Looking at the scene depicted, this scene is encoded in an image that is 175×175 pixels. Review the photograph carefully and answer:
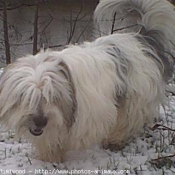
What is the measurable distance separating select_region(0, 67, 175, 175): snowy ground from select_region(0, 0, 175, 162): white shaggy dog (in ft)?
0.34

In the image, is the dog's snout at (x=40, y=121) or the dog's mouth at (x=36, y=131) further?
the dog's mouth at (x=36, y=131)

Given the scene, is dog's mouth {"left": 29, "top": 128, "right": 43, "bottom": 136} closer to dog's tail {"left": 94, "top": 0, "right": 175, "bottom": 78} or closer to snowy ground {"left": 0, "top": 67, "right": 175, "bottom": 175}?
snowy ground {"left": 0, "top": 67, "right": 175, "bottom": 175}

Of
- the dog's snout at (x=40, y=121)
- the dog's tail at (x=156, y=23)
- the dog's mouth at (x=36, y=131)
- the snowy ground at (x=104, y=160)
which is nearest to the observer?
the dog's snout at (x=40, y=121)

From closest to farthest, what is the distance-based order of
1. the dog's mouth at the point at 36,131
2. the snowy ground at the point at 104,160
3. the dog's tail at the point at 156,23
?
the dog's mouth at the point at 36,131, the snowy ground at the point at 104,160, the dog's tail at the point at 156,23

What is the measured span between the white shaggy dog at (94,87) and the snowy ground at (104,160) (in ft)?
0.34

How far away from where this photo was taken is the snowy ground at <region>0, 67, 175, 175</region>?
11.6 feet

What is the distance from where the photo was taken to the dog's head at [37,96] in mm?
3039

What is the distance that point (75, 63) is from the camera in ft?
10.8

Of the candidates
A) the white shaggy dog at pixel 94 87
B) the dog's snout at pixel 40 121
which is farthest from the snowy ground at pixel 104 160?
the dog's snout at pixel 40 121

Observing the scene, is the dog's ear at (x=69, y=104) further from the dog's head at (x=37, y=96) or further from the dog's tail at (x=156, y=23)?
the dog's tail at (x=156, y=23)

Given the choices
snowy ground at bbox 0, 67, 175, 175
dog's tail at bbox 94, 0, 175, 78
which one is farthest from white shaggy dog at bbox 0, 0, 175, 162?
snowy ground at bbox 0, 67, 175, 175

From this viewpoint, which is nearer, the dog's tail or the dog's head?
the dog's head

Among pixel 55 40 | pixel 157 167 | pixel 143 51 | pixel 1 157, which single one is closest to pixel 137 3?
pixel 143 51

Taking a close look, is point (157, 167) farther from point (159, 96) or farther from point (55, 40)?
point (55, 40)
